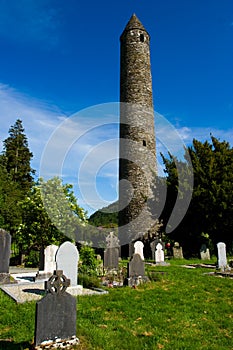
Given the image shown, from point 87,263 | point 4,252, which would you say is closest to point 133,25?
point 87,263

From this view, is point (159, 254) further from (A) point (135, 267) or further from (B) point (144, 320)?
(B) point (144, 320)

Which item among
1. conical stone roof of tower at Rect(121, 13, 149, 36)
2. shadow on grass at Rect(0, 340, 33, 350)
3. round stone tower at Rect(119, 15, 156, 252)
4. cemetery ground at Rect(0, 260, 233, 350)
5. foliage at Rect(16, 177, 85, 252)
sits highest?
conical stone roof of tower at Rect(121, 13, 149, 36)

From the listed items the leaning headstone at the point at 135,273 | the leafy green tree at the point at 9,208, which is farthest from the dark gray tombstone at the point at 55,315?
the leafy green tree at the point at 9,208

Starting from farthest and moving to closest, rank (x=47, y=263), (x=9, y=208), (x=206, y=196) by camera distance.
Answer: (x=9, y=208), (x=206, y=196), (x=47, y=263)

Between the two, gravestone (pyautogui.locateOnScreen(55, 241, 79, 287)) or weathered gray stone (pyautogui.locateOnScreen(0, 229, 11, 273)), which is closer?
gravestone (pyautogui.locateOnScreen(55, 241, 79, 287))

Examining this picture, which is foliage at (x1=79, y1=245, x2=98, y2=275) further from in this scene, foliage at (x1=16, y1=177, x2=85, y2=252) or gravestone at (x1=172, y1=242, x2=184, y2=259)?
gravestone at (x1=172, y1=242, x2=184, y2=259)

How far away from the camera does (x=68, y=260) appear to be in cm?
724

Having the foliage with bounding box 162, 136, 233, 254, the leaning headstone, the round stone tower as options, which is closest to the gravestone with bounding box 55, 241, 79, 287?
the leaning headstone

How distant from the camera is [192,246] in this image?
1933 cm

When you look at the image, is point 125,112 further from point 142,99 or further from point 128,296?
point 128,296

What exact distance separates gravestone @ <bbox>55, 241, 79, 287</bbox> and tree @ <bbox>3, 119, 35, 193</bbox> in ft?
95.7

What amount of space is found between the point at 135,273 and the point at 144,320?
10.8 ft

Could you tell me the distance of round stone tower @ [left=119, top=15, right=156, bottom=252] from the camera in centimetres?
2108

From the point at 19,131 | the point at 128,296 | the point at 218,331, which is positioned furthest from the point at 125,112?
the point at 19,131
